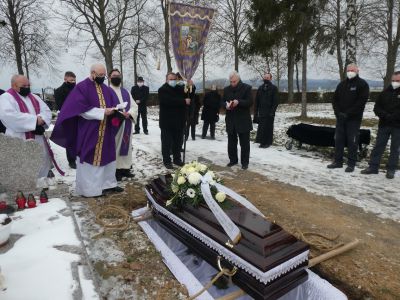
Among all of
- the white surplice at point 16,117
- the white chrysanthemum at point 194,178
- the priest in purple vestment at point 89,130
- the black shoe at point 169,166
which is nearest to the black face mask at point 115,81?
the priest in purple vestment at point 89,130

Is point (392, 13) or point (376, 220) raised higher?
point (392, 13)

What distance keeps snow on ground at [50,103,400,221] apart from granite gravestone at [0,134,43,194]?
1464mm

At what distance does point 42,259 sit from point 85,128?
8.38ft

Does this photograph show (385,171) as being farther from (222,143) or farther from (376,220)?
(222,143)

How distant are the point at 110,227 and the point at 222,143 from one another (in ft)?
19.8

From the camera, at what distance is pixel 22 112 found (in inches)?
191

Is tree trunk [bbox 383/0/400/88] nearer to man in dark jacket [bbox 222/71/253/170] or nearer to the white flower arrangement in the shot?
man in dark jacket [bbox 222/71/253/170]

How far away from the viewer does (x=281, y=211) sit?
4.62 meters

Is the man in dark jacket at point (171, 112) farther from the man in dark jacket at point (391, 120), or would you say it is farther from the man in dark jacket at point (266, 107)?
the man in dark jacket at point (391, 120)

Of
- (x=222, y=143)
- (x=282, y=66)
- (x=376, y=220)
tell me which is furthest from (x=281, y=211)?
(x=282, y=66)

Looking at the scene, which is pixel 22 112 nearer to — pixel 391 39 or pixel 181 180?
pixel 181 180

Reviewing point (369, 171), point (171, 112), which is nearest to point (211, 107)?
point (171, 112)

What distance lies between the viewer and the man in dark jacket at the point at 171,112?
670 cm

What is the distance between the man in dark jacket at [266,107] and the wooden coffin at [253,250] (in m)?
5.99
